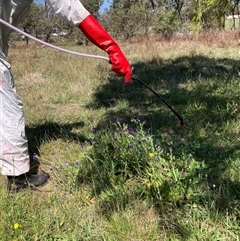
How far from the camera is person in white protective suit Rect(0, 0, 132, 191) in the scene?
6.78ft

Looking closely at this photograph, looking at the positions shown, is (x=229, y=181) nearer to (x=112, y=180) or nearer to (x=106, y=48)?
(x=112, y=180)

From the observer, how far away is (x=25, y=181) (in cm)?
227

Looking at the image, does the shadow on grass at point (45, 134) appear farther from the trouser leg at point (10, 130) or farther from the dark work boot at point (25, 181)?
the trouser leg at point (10, 130)

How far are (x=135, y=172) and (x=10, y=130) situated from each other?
94 cm

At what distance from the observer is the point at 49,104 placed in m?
A: 4.44

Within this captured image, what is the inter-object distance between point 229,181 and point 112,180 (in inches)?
30.9

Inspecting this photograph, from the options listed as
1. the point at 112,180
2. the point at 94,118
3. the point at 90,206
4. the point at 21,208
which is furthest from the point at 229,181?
the point at 94,118

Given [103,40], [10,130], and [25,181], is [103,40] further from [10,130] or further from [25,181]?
[25,181]

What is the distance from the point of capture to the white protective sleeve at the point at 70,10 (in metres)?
2.04

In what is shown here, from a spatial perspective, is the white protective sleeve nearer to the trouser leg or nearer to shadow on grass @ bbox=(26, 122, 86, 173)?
the trouser leg

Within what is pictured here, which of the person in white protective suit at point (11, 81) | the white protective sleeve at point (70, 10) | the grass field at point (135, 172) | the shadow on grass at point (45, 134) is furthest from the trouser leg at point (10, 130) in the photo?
the white protective sleeve at point (70, 10)

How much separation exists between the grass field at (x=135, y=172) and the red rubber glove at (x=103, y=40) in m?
0.54

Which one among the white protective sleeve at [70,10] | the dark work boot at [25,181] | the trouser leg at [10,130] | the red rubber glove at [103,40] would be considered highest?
the white protective sleeve at [70,10]

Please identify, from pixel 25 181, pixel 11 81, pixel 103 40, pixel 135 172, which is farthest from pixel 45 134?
pixel 103 40
